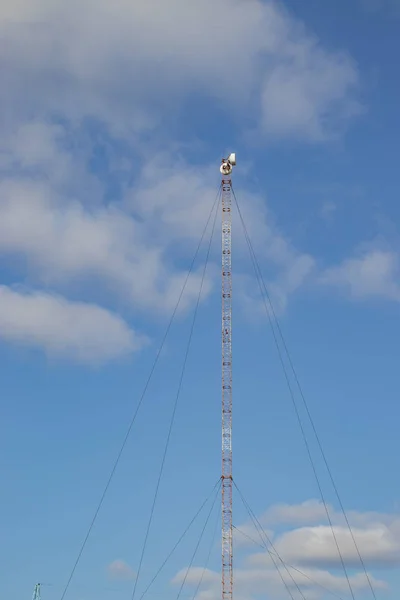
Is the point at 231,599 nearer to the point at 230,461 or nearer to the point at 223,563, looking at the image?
the point at 223,563

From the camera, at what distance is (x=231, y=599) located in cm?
19338

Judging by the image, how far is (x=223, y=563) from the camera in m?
195

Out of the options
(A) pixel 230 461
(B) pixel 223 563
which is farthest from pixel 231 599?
(A) pixel 230 461

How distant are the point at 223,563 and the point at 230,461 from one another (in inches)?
863

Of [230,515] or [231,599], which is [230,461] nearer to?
[230,515]

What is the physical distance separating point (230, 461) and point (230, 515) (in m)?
11.6

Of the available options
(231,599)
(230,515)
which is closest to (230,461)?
(230,515)

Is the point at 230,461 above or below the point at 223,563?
above

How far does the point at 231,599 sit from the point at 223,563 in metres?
7.65

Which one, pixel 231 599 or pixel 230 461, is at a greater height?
pixel 230 461

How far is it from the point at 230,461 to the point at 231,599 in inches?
1154

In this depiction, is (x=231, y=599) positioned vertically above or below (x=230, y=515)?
below

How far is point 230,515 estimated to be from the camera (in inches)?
7692
